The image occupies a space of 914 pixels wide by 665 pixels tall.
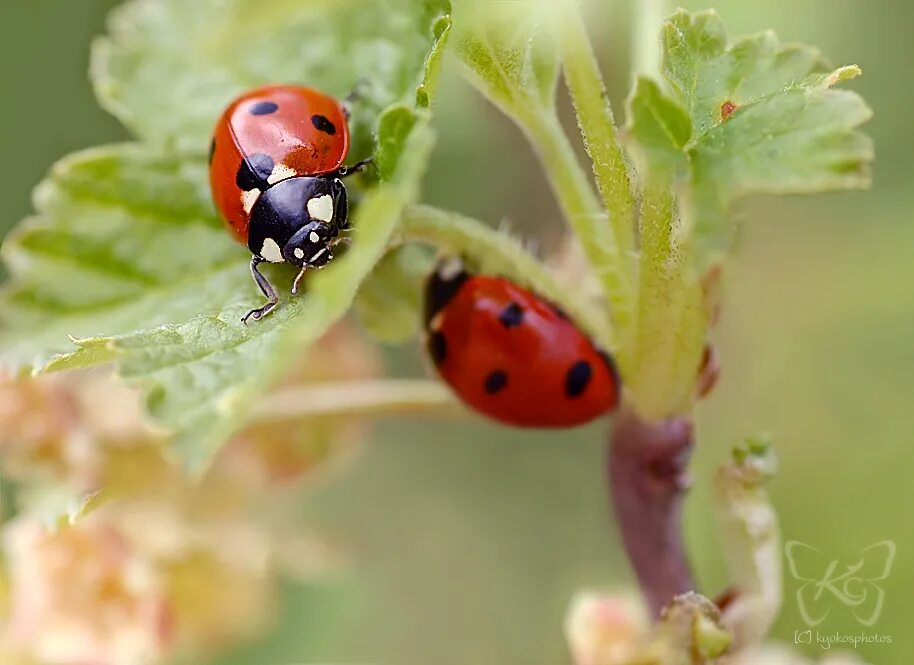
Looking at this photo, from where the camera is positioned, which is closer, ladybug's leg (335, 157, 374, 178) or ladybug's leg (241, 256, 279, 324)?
ladybug's leg (241, 256, 279, 324)

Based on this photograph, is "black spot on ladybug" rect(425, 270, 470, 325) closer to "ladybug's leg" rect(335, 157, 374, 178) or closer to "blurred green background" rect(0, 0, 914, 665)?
"ladybug's leg" rect(335, 157, 374, 178)

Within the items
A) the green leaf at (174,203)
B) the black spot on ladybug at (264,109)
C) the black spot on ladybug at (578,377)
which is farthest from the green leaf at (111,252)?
the black spot on ladybug at (578,377)

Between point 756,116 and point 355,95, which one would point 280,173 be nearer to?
point 355,95

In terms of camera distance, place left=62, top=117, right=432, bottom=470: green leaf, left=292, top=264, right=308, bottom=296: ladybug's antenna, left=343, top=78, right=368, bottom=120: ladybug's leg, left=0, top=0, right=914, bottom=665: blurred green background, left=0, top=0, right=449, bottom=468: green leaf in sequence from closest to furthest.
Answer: left=62, top=117, right=432, bottom=470: green leaf → left=0, top=0, right=449, bottom=468: green leaf → left=292, top=264, right=308, bottom=296: ladybug's antenna → left=343, top=78, right=368, bottom=120: ladybug's leg → left=0, top=0, right=914, bottom=665: blurred green background

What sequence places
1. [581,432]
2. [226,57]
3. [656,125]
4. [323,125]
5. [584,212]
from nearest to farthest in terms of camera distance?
[656,125]
[584,212]
[323,125]
[226,57]
[581,432]

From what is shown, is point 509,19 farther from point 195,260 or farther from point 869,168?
point 195,260

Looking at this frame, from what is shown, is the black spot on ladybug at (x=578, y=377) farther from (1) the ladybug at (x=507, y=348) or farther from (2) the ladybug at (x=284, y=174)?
(2) the ladybug at (x=284, y=174)

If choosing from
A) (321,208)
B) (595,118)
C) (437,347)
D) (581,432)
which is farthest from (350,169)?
(581,432)

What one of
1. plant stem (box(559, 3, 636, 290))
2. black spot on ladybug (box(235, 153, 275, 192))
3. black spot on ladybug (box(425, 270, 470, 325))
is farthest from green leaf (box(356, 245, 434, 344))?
plant stem (box(559, 3, 636, 290))
